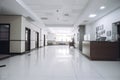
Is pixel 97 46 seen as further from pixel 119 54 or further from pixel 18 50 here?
pixel 18 50

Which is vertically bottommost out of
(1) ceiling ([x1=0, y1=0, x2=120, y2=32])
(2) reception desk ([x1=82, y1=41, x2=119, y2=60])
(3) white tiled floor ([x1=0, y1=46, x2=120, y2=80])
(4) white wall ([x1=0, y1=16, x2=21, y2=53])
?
(3) white tiled floor ([x1=0, y1=46, x2=120, y2=80])

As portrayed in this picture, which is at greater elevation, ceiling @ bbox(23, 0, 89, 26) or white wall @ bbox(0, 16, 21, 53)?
ceiling @ bbox(23, 0, 89, 26)

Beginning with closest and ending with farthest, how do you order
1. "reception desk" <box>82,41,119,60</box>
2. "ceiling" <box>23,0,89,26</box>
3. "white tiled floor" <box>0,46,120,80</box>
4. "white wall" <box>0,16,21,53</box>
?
1. "white tiled floor" <box>0,46,120,80</box>
2. "reception desk" <box>82,41,119,60</box>
3. "ceiling" <box>23,0,89,26</box>
4. "white wall" <box>0,16,21,53</box>

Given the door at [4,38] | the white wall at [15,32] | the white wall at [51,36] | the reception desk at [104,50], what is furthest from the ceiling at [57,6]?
the white wall at [51,36]

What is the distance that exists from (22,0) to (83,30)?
384 inches

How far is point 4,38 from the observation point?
389 inches

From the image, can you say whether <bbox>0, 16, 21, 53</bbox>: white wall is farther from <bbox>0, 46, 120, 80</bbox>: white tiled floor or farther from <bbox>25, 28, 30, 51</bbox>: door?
<bbox>0, 46, 120, 80</bbox>: white tiled floor

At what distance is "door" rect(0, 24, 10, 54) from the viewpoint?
977 cm

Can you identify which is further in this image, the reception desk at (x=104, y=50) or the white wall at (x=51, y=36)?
the white wall at (x=51, y=36)

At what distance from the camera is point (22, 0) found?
6.95m

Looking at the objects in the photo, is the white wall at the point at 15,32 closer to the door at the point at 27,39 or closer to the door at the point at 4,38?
the door at the point at 4,38

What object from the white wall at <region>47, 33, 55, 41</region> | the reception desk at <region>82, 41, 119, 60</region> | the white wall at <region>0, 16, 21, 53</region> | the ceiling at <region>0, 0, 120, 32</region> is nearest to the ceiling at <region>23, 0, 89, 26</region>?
the ceiling at <region>0, 0, 120, 32</region>

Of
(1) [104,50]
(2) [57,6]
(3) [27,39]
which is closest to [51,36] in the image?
(3) [27,39]

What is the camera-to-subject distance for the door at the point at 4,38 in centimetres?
977
